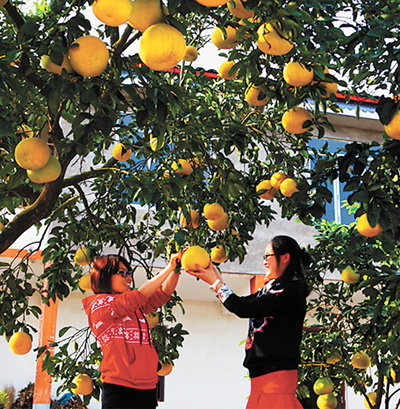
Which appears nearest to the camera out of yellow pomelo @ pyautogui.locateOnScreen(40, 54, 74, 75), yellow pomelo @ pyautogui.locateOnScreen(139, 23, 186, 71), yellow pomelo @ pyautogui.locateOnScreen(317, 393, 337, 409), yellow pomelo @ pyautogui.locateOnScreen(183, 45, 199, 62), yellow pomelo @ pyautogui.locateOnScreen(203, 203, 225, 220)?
yellow pomelo @ pyautogui.locateOnScreen(139, 23, 186, 71)

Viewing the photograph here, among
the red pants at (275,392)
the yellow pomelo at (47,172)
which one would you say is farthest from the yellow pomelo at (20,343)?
the red pants at (275,392)

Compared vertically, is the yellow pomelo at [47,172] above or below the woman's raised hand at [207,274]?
above

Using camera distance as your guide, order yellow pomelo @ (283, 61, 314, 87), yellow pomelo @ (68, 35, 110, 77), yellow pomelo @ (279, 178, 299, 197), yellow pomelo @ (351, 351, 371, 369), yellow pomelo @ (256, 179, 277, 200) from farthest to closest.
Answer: yellow pomelo @ (351, 351, 371, 369) → yellow pomelo @ (256, 179, 277, 200) → yellow pomelo @ (279, 178, 299, 197) → yellow pomelo @ (283, 61, 314, 87) → yellow pomelo @ (68, 35, 110, 77)

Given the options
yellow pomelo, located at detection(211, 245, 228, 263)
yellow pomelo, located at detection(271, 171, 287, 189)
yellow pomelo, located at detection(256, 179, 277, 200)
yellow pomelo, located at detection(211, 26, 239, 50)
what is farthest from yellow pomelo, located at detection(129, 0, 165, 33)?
yellow pomelo, located at detection(211, 245, 228, 263)

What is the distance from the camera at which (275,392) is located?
2.65 m

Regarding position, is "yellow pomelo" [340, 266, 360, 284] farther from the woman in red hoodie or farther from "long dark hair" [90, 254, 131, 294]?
"long dark hair" [90, 254, 131, 294]

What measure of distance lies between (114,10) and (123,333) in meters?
1.57

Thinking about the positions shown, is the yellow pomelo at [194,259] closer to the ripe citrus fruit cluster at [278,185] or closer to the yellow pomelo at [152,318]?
the ripe citrus fruit cluster at [278,185]

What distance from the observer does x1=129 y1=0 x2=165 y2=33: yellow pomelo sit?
6.39 ft

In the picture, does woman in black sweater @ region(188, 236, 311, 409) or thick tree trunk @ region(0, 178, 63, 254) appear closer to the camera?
woman in black sweater @ region(188, 236, 311, 409)

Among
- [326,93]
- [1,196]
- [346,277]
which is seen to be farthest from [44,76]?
[346,277]

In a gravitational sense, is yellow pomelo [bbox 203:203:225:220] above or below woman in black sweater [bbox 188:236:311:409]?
above

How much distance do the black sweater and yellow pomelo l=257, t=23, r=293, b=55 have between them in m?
1.10

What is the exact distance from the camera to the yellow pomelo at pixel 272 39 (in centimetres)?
228
